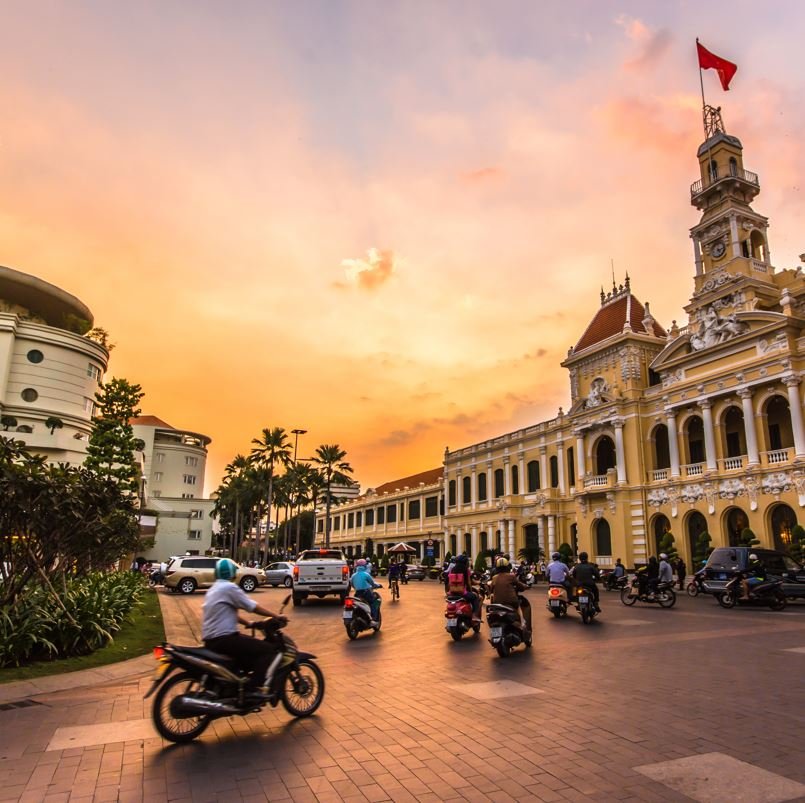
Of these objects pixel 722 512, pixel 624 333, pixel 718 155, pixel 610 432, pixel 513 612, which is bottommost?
pixel 513 612

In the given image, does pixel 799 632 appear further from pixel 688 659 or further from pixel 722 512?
pixel 722 512

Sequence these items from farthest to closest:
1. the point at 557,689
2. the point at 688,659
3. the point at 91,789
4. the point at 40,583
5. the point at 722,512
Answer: the point at 722,512, the point at 40,583, the point at 688,659, the point at 557,689, the point at 91,789

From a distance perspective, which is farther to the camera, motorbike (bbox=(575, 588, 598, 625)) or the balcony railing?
the balcony railing

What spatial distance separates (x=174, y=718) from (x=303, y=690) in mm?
1368

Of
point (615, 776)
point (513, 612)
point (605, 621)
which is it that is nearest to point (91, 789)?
point (615, 776)

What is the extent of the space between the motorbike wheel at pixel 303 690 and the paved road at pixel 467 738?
16 cm

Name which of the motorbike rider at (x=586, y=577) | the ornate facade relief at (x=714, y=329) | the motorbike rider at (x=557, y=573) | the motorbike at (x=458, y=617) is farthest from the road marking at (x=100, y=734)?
the ornate facade relief at (x=714, y=329)

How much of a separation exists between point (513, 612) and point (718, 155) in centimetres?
3909

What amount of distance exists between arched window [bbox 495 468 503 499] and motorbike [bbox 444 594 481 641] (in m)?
41.1

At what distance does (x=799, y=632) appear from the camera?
13.5 meters

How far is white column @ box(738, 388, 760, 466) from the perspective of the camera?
31922mm

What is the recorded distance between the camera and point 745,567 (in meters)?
20.5

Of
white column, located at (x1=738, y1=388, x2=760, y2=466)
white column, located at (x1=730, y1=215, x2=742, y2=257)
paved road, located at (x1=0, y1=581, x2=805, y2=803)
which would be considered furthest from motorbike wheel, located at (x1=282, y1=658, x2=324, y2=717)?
white column, located at (x1=730, y1=215, x2=742, y2=257)

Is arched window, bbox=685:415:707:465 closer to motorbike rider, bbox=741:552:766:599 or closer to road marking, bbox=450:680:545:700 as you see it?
motorbike rider, bbox=741:552:766:599
